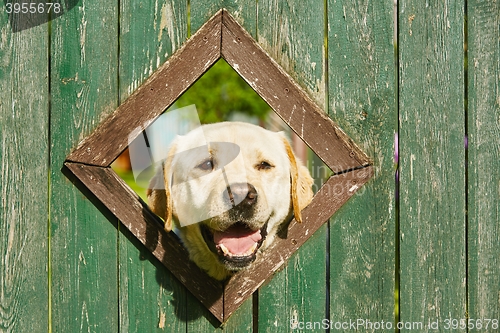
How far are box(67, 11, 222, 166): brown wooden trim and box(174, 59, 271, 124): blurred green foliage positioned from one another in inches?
66.6

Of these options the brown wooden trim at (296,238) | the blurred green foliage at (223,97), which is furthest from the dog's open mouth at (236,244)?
the blurred green foliage at (223,97)

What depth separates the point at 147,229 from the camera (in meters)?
2.55

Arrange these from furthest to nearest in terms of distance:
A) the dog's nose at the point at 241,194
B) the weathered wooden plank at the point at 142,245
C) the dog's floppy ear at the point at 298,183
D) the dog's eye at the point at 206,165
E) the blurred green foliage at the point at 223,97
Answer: the blurred green foliage at the point at 223,97, the dog's eye at the point at 206,165, the dog's floppy ear at the point at 298,183, the weathered wooden plank at the point at 142,245, the dog's nose at the point at 241,194

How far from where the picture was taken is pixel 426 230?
2.69 meters

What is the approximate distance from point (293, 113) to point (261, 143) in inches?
14.4

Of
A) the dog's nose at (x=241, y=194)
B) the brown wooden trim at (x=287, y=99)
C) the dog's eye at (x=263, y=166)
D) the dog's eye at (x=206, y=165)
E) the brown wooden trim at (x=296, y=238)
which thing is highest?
the brown wooden trim at (x=287, y=99)

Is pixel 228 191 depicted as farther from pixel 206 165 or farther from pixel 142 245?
pixel 142 245

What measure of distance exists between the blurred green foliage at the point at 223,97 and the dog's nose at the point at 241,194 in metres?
1.79

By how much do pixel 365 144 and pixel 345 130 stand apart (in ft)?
0.42

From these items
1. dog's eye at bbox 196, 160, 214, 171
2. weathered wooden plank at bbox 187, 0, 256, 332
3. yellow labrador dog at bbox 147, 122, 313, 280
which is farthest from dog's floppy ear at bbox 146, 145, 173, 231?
weathered wooden plank at bbox 187, 0, 256, 332

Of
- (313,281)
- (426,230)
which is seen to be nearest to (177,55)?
(313,281)

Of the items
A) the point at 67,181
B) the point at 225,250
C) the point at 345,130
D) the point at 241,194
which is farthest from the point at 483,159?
the point at 67,181

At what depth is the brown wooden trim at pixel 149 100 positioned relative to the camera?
251 cm

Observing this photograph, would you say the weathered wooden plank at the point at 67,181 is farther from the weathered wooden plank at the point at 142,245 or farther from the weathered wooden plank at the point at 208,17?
the weathered wooden plank at the point at 208,17
